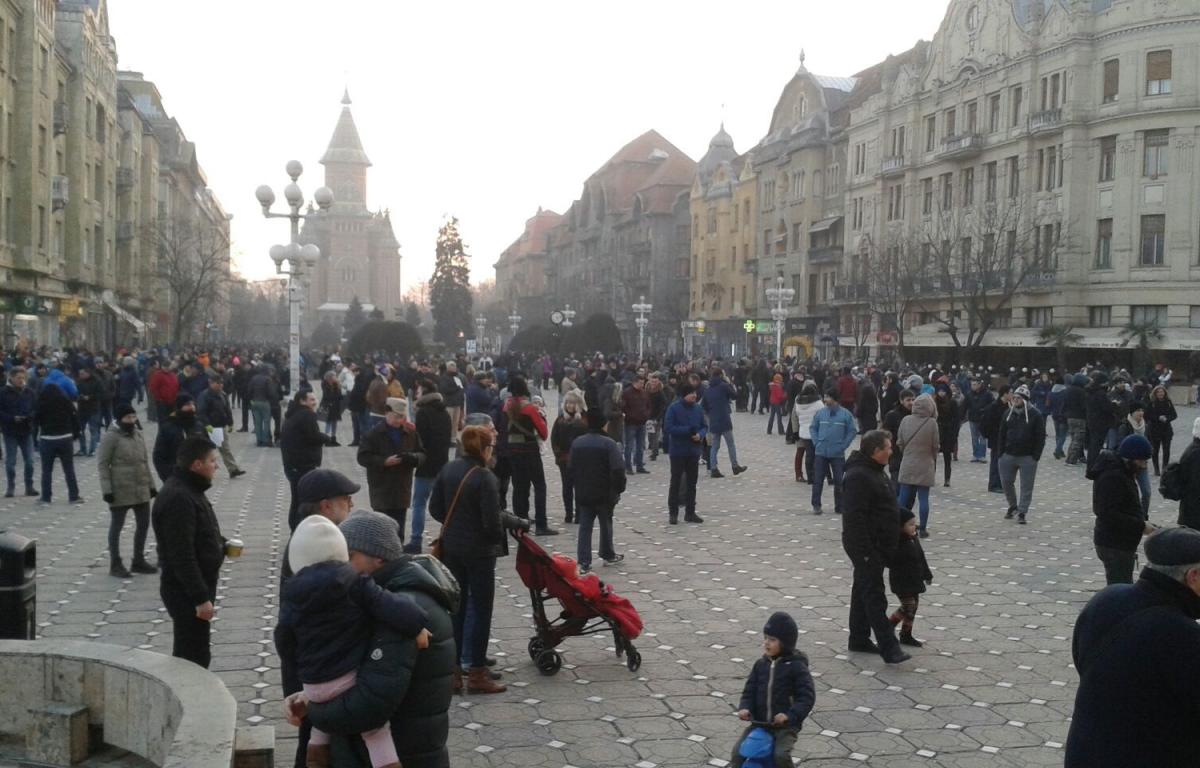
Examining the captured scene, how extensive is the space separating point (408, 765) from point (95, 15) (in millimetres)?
60557

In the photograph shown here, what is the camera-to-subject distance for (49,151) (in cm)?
4297

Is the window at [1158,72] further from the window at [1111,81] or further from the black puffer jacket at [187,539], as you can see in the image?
the black puffer jacket at [187,539]

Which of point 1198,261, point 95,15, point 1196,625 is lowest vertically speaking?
point 1196,625

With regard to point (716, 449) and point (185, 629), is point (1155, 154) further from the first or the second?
point (185, 629)

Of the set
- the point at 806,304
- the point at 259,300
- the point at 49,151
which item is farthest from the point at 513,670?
the point at 259,300

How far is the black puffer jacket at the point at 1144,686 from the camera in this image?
3914 mm

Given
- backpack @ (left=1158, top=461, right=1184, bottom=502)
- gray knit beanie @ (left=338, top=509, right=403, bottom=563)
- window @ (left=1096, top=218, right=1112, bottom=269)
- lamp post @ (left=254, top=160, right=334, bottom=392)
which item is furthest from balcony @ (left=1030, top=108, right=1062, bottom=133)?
gray knit beanie @ (left=338, top=509, right=403, bottom=563)

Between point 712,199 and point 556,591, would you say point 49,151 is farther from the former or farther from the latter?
point 712,199

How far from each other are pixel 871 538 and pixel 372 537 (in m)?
4.98

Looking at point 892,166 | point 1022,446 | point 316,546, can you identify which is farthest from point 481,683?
point 892,166

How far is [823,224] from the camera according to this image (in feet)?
228

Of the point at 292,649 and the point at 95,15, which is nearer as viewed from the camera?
the point at 292,649

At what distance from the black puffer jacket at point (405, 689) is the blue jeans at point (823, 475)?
466 inches

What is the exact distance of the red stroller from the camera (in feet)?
26.8
